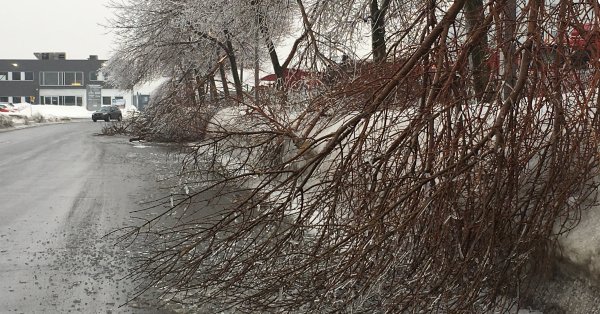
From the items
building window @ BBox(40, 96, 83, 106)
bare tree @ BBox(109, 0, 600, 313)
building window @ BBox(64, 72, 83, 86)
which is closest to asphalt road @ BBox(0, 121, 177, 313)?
bare tree @ BBox(109, 0, 600, 313)

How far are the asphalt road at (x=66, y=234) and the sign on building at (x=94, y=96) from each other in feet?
209

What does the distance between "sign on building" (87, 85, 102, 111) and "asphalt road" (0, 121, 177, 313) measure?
6374 cm

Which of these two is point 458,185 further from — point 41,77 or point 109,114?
point 41,77

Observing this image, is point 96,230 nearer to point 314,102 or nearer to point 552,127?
point 314,102

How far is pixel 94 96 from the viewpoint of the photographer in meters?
78.0

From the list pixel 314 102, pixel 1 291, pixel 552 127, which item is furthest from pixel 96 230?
pixel 552 127

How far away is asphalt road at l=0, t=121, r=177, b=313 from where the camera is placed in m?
5.07

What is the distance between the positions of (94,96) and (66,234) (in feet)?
244

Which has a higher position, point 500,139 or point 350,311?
point 500,139

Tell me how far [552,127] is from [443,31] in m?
1.01

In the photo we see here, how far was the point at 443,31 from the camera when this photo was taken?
183 inches

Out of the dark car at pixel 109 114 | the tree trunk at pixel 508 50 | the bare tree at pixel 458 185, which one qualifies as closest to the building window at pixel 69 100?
the dark car at pixel 109 114

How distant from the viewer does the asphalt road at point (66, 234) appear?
5074 mm

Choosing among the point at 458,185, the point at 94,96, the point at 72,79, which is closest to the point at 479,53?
the point at 458,185
